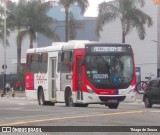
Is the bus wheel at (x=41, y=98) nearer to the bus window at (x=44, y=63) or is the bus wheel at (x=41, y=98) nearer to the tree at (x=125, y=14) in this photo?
the bus window at (x=44, y=63)

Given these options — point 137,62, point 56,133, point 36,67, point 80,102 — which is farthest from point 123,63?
point 137,62

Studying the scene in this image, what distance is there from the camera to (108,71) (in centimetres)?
2595

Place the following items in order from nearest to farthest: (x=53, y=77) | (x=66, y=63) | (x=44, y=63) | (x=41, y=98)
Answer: (x=66, y=63)
(x=53, y=77)
(x=44, y=63)
(x=41, y=98)

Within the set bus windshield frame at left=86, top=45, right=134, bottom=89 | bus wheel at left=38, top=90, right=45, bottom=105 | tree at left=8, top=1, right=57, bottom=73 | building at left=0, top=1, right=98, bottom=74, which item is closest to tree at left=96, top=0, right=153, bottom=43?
tree at left=8, top=1, right=57, bottom=73

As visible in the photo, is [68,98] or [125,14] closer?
[68,98]

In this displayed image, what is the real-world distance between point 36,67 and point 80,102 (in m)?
6.32

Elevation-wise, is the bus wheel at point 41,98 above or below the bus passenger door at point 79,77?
below

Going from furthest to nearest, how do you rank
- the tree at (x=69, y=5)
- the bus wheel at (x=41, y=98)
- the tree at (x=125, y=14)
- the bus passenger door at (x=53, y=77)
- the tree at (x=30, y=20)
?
the tree at (x=30, y=20)
the tree at (x=69, y=5)
the tree at (x=125, y=14)
the bus wheel at (x=41, y=98)
the bus passenger door at (x=53, y=77)

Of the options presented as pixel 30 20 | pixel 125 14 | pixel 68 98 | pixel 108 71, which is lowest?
pixel 68 98

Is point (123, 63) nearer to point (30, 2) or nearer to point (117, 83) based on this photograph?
point (117, 83)

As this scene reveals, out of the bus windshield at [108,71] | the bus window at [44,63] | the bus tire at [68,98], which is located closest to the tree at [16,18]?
the bus window at [44,63]

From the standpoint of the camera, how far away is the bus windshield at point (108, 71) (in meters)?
26.0

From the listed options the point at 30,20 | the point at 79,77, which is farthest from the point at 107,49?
the point at 30,20

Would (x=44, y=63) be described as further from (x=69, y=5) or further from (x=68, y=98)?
(x=69, y=5)
